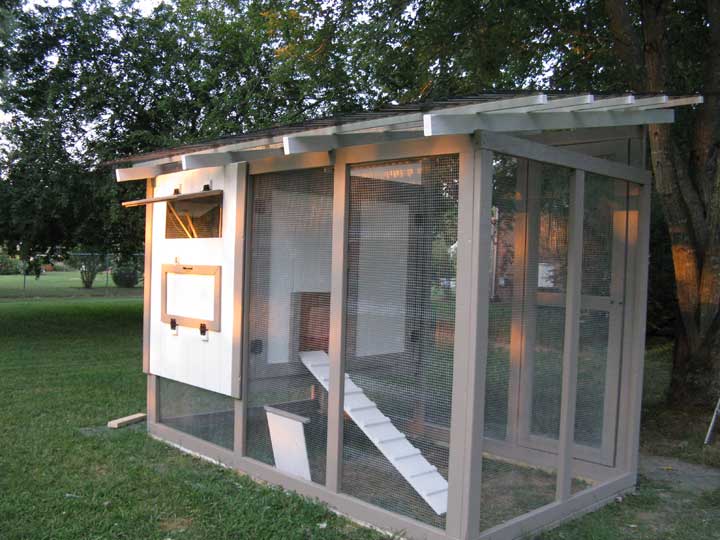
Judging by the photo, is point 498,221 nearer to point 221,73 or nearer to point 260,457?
point 260,457

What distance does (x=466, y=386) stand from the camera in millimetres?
3475

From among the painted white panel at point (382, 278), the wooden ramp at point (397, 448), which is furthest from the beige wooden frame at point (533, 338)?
the painted white panel at point (382, 278)

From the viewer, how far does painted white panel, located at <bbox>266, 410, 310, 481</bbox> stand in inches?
178

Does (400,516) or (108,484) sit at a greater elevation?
(400,516)

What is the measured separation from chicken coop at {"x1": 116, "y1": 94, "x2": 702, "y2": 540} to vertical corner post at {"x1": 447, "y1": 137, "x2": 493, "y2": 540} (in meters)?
0.01

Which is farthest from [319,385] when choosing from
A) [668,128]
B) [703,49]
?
[703,49]

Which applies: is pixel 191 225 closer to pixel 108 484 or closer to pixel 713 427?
pixel 108 484

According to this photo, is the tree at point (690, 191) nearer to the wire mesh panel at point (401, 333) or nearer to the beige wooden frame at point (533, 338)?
the beige wooden frame at point (533, 338)

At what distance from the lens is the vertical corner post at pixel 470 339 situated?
11.2 ft

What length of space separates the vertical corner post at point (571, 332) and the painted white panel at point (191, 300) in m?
2.39

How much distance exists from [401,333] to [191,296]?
2.35 meters

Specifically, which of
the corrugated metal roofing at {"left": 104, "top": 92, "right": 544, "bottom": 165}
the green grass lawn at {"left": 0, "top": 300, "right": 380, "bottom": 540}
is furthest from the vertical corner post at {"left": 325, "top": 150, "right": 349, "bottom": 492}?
the green grass lawn at {"left": 0, "top": 300, "right": 380, "bottom": 540}

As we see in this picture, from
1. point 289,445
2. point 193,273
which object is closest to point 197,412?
point 193,273

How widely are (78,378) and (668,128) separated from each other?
7.53 metres
